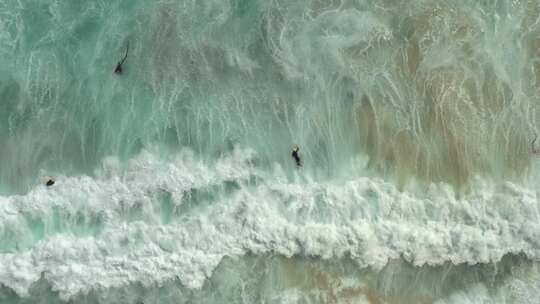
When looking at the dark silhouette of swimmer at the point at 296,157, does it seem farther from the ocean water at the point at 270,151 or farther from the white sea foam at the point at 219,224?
the white sea foam at the point at 219,224

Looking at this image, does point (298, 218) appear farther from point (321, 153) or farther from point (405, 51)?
point (405, 51)

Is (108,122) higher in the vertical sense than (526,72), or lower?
lower

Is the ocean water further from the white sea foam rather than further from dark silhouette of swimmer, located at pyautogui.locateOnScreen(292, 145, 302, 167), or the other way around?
dark silhouette of swimmer, located at pyautogui.locateOnScreen(292, 145, 302, 167)

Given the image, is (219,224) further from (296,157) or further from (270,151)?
(296,157)

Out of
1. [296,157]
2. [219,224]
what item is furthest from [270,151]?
[219,224]

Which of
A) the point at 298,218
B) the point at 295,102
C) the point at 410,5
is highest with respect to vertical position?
the point at 410,5

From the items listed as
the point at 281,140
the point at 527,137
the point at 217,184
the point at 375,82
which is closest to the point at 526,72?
the point at 527,137
